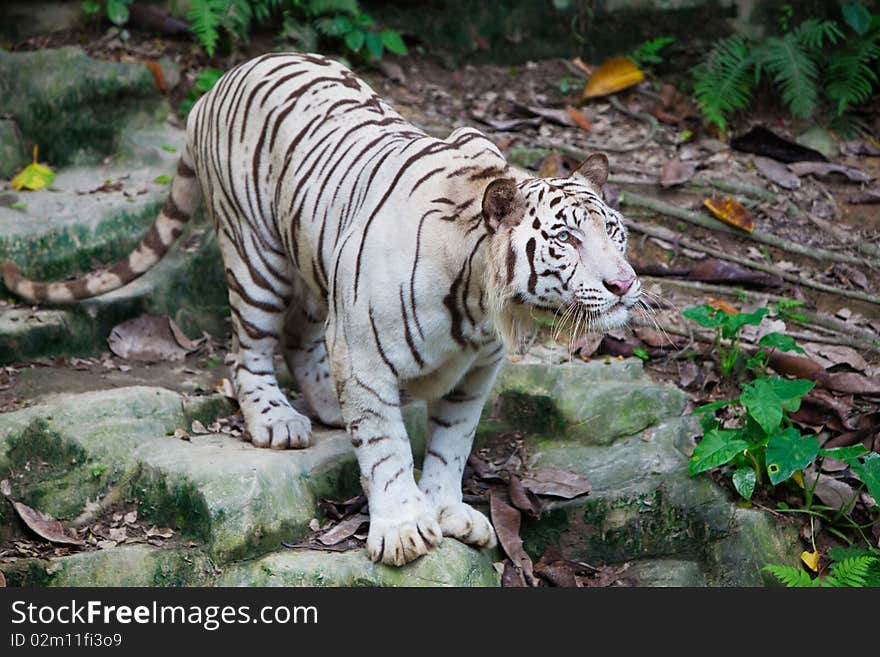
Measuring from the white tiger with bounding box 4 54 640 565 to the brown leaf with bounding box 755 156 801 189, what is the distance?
2931 millimetres

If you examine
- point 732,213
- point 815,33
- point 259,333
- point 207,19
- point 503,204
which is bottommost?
point 259,333

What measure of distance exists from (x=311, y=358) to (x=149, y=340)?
3.15ft

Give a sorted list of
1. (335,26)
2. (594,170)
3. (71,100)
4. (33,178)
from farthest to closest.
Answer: (335,26), (71,100), (33,178), (594,170)

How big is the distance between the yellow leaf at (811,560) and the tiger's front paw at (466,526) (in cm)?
126

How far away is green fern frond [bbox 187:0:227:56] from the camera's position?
6.95m

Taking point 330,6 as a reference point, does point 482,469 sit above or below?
below

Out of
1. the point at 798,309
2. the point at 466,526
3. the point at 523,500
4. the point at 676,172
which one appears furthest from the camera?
the point at 676,172

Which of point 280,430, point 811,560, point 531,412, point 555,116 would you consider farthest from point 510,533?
point 555,116

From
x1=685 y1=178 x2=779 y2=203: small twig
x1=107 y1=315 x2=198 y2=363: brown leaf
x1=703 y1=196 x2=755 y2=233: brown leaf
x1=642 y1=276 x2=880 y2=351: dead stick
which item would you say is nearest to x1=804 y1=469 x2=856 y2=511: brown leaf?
x1=642 y1=276 x2=880 y2=351: dead stick

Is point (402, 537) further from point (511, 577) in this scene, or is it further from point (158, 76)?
point (158, 76)

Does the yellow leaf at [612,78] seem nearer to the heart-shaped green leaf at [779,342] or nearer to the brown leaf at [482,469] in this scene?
the heart-shaped green leaf at [779,342]

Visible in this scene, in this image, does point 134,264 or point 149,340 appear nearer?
point 134,264

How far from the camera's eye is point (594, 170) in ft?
13.0
